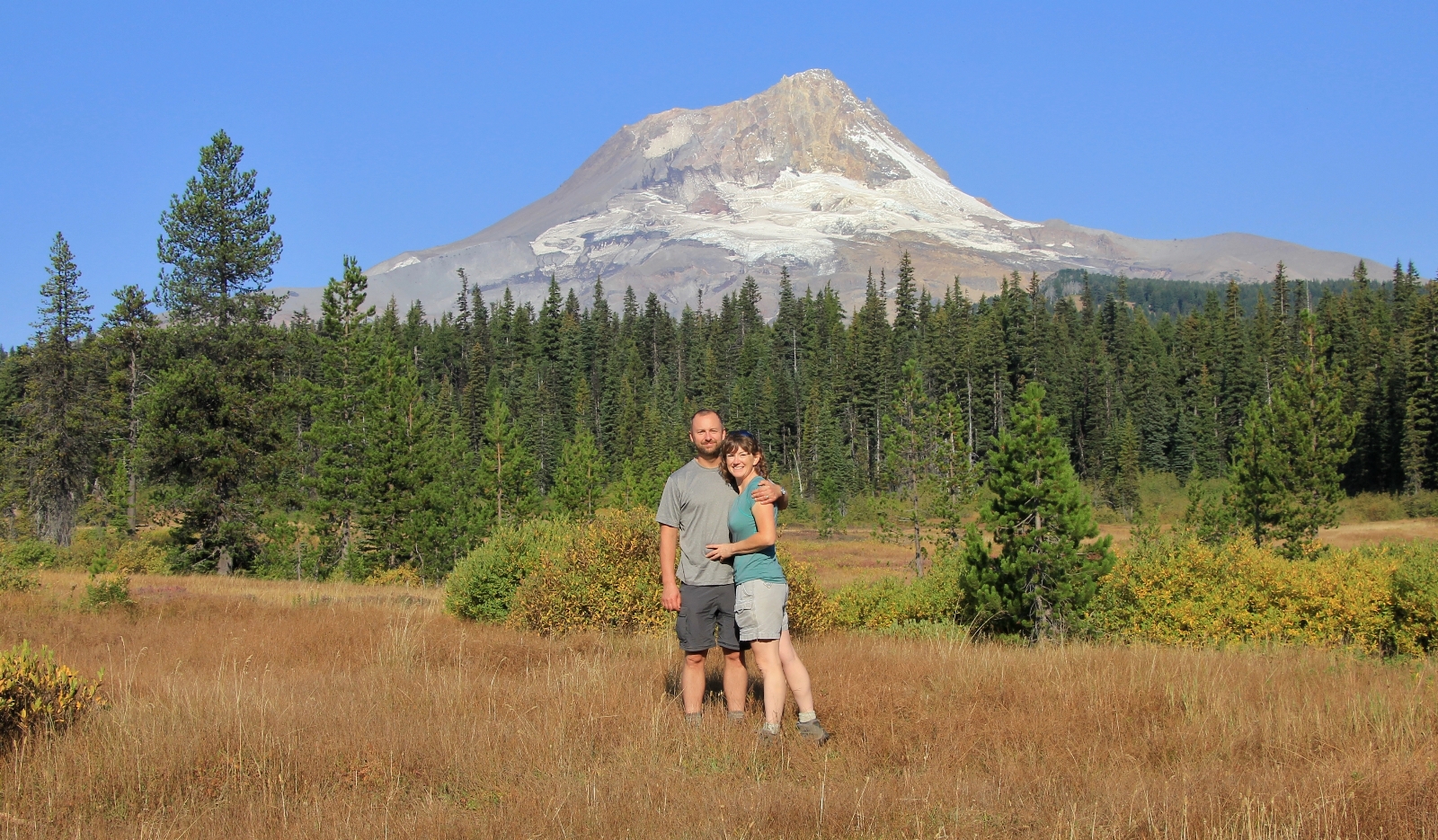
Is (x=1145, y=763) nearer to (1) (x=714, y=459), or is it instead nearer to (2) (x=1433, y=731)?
(2) (x=1433, y=731)

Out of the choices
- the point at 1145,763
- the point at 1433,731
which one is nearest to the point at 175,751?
the point at 1145,763

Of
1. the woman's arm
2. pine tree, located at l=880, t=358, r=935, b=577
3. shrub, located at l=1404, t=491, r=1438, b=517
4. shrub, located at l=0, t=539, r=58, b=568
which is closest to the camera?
the woman's arm

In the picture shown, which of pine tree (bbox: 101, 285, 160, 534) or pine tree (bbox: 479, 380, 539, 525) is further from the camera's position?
pine tree (bbox: 479, 380, 539, 525)

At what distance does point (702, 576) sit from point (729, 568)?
0.55ft

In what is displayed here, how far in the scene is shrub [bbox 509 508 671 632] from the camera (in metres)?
10.1

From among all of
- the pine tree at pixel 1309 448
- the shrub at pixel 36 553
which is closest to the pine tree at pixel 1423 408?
the pine tree at pixel 1309 448

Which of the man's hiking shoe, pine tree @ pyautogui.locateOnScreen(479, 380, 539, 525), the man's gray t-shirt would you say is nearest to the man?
the man's gray t-shirt

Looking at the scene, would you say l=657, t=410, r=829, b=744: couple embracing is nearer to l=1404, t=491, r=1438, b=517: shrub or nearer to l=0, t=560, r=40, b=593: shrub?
l=0, t=560, r=40, b=593: shrub

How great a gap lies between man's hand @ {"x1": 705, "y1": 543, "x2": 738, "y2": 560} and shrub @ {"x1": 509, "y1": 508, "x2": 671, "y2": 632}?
4.82m

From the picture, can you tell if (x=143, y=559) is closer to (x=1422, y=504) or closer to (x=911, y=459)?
(x=911, y=459)

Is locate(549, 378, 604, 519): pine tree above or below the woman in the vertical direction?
below

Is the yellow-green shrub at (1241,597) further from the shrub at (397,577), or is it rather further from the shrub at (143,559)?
the shrub at (143,559)

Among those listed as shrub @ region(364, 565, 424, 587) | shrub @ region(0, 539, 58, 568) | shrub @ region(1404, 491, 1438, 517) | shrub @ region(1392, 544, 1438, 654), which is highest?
shrub @ region(1392, 544, 1438, 654)

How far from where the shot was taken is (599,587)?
33.4ft
